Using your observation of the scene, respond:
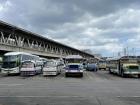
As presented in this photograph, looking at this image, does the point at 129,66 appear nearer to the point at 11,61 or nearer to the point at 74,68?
the point at 74,68

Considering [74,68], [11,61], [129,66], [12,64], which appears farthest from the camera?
[11,61]

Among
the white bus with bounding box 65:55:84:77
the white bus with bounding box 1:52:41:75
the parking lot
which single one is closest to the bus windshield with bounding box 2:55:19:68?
the white bus with bounding box 1:52:41:75

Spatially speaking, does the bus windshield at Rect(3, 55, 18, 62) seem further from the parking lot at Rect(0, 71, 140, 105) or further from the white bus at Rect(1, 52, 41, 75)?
the parking lot at Rect(0, 71, 140, 105)

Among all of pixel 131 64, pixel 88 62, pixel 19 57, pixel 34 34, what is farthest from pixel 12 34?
pixel 131 64

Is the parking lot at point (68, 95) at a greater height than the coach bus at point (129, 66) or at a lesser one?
lesser

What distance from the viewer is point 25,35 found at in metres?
90.0

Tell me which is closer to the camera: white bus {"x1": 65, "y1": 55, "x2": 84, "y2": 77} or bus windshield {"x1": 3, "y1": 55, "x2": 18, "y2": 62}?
white bus {"x1": 65, "y1": 55, "x2": 84, "y2": 77}

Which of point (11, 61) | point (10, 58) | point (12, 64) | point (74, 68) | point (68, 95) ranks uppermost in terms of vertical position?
point (10, 58)

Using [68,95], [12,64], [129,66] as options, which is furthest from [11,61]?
[68,95]

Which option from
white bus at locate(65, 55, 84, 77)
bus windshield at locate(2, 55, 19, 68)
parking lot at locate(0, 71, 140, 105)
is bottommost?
parking lot at locate(0, 71, 140, 105)

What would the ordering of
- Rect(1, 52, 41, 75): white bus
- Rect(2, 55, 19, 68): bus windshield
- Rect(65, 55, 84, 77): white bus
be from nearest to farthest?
Rect(65, 55, 84, 77): white bus
Rect(1, 52, 41, 75): white bus
Rect(2, 55, 19, 68): bus windshield

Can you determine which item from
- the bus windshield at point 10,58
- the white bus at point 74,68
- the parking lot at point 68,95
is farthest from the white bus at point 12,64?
the parking lot at point 68,95

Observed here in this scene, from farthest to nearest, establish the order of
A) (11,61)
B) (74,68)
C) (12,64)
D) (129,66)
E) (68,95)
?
(11,61) < (12,64) < (74,68) < (129,66) < (68,95)

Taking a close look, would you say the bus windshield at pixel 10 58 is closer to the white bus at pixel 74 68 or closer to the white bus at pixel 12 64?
the white bus at pixel 12 64
